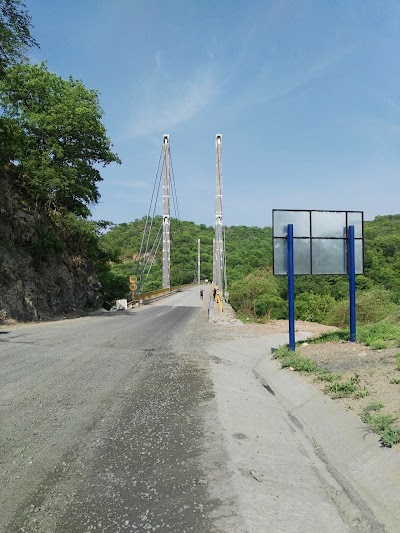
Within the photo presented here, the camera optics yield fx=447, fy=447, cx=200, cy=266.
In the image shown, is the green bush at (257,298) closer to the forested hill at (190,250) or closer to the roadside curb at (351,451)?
the roadside curb at (351,451)

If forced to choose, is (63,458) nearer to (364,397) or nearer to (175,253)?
(364,397)

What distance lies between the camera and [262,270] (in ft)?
183

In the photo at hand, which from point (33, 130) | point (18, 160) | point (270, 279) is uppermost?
point (33, 130)

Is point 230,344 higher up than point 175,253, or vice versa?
point 175,253

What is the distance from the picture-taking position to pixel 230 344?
14.0 metres

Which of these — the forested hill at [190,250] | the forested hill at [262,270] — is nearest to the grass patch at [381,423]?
the forested hill at [262,270]

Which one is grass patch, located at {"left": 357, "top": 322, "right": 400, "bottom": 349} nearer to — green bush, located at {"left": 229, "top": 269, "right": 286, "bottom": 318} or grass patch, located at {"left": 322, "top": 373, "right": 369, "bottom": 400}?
grass patch, located at {"left": 322, "top": 373, "right": 369, "bottom": 400}

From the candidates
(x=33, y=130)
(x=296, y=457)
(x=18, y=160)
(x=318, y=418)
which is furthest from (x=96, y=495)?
(x=33, y=130)

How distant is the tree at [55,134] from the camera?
86.1ft

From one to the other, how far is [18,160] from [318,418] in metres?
24.7

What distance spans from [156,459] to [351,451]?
204 centimetres

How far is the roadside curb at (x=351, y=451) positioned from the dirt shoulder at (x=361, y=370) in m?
0.20

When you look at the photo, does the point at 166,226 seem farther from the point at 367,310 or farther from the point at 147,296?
the point at 367,310

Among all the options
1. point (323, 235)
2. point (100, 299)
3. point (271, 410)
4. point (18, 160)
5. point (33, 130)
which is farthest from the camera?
point (100, 299)
